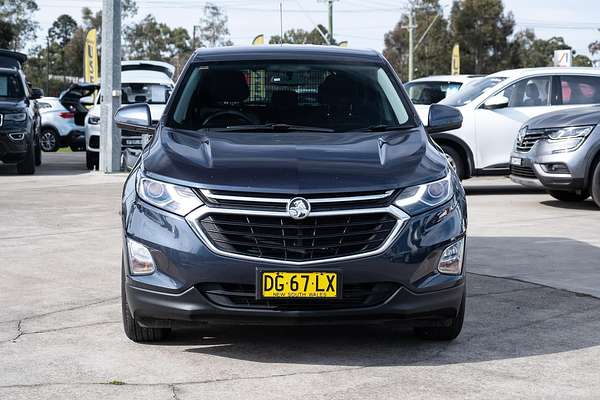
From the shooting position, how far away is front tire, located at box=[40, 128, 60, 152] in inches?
1155

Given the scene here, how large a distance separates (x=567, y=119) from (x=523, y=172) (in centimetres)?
90

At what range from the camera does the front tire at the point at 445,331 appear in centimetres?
609

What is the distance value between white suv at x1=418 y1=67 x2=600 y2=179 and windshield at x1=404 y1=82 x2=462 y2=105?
4348mm

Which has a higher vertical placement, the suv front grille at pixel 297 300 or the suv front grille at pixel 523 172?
the suv front grille at pixel 523 172

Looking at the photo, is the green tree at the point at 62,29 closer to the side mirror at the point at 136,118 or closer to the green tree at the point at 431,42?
the green tree at the point at 431,42

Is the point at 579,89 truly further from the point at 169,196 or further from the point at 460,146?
the point at 169,196

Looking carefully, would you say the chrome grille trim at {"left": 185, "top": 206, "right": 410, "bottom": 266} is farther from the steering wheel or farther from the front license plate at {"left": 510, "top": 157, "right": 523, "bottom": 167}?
the front license plate at {"left": 510, "top": 157, "right": 523, "bottom": 167}

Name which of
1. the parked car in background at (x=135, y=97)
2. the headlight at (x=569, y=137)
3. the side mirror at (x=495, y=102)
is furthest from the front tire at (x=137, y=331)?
the parked car in background at (x=135, y=97)

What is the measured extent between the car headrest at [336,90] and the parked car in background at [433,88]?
44.5ft

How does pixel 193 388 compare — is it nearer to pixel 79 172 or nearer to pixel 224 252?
pixel 224 252

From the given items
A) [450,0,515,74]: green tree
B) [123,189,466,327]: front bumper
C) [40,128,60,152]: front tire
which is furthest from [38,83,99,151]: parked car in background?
[450,0,515,74]: green tree

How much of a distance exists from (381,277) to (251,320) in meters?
0.68

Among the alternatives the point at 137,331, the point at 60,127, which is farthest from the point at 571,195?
the point at 60,127

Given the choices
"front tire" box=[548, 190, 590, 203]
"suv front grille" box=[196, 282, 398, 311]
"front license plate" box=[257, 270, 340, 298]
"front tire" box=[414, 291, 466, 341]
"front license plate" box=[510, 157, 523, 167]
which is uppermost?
"front license plate" box=[510, 157, 523, 167]
